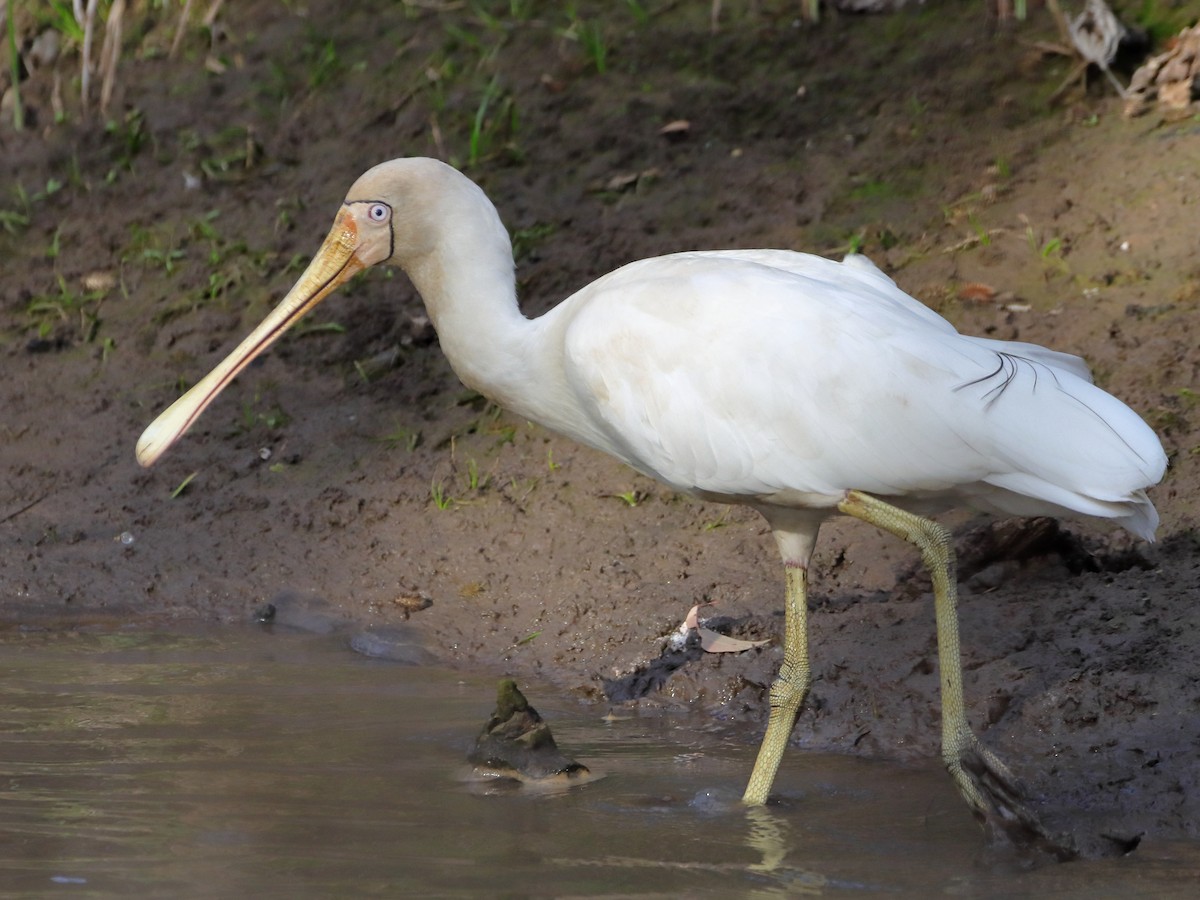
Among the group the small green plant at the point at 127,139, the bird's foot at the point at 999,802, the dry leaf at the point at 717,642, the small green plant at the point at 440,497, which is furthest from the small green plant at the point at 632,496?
the small green plant at the point at 127,139

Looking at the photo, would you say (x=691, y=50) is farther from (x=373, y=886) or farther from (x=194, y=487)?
(x=373, y=886)

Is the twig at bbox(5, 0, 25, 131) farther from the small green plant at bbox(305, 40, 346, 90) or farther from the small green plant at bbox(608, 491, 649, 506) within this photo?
the small green plant at bbox(608, 491, 649, 506)

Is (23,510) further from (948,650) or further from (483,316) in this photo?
(948,650)

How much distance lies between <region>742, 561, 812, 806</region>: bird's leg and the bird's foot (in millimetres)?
502

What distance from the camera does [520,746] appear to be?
4.68 meters

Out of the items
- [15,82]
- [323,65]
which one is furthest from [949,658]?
[15,82]

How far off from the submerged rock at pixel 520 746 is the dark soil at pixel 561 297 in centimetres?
79

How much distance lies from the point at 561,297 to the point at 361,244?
2475mm

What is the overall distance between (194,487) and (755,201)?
9.24 ft

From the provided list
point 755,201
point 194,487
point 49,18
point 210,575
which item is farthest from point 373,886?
point 49,18

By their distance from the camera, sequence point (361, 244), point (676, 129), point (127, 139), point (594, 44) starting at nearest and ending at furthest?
point (361, 244) < point (676, 129) < point (594, 44) < point (127, 139)

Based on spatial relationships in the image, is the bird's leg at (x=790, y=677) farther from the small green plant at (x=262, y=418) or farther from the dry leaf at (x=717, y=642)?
the small green plant at (x=262, y=418)

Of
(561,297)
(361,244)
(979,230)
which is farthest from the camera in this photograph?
(561,297)

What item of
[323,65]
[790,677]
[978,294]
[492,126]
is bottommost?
[790,677]
